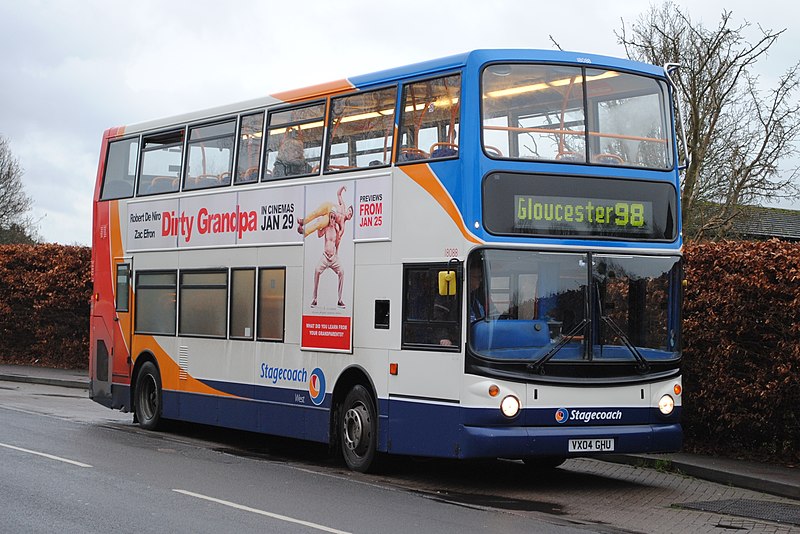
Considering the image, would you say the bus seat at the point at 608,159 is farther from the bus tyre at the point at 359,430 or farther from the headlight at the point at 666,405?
the bus tyre at the point at 359,430

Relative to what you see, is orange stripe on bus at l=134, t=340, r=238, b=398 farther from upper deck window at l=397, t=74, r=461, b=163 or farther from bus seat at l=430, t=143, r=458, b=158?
bus seat at l=430, t=143, r=458, b=158

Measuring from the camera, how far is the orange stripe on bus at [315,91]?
14.4 m

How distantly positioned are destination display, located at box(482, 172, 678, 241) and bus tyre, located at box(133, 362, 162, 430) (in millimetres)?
7557

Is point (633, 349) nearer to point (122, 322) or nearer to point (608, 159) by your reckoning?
point (608, 159)

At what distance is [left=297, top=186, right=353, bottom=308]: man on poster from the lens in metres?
14.1

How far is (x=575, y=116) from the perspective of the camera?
1273 centimetres

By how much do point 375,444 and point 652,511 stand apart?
3252 millimetres

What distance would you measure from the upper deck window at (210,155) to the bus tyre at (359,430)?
4061 mm

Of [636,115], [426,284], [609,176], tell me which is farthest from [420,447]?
[636,115]

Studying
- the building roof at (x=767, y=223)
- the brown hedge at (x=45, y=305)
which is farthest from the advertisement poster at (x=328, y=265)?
the brown hedge at (x=45, y=305)

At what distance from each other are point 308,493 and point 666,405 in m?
3.85

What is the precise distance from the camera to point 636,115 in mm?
13086

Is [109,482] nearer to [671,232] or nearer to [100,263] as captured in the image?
[671,232]

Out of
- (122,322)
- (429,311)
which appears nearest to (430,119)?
(429,311)
